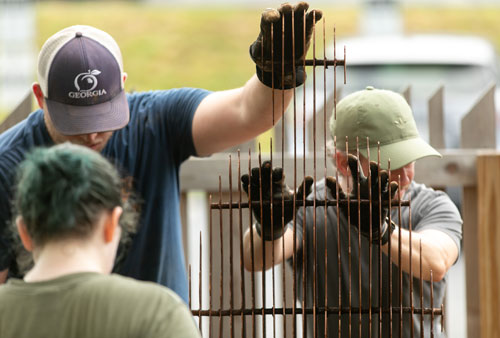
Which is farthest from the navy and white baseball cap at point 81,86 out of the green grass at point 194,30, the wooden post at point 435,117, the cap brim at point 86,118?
the green grass at point 194,30

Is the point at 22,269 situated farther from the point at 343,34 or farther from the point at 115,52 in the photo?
the point at 343,34

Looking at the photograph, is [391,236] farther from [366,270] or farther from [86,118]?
[86,118]

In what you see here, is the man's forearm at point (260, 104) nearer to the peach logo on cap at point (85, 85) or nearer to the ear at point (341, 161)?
the ear at point (341, 161)

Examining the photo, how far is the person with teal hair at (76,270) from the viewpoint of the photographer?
4.83 ft

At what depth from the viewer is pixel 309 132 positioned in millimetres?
3422

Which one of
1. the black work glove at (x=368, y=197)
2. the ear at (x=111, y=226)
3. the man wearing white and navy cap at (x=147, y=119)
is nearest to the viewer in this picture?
the ear at (x=111, y=226)

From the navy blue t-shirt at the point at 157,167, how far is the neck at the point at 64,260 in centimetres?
97

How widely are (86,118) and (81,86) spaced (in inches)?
3.7

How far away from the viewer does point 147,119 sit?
8.50 feet

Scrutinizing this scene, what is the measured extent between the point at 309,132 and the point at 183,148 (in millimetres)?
940

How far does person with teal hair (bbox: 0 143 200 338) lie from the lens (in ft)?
4.83

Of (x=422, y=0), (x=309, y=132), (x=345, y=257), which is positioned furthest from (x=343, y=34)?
(x=345, y=257)

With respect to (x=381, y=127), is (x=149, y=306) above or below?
below

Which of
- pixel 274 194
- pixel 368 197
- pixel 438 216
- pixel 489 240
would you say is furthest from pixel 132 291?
pixel 489 240
